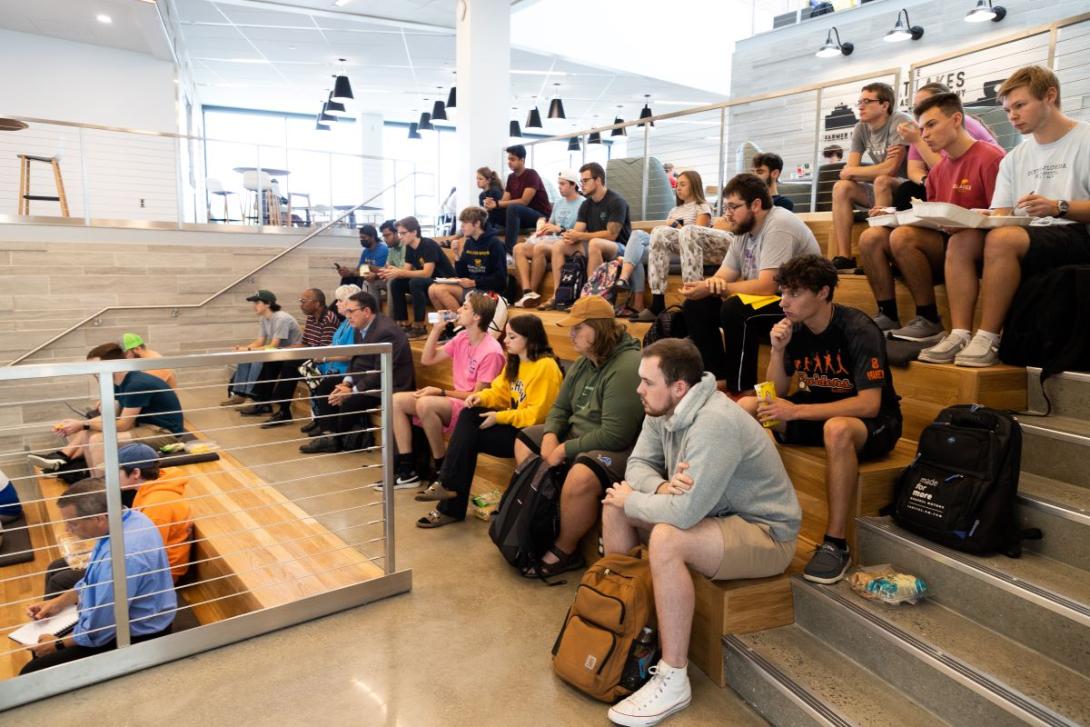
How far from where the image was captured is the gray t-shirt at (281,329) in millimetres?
8102

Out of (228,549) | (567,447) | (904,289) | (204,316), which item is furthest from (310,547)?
(204,316)

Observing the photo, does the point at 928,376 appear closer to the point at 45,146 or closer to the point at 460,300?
the point at 460,300

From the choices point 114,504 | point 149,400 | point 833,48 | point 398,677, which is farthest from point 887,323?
point 833,48

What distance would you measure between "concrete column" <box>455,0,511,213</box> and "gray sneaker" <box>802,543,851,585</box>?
271 inches

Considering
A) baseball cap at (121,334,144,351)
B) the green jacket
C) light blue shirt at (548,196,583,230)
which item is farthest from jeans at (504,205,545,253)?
the green jacket

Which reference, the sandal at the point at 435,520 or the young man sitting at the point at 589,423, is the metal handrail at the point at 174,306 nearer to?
the sandal at the point at 435,520

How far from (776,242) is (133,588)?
10.8 ft

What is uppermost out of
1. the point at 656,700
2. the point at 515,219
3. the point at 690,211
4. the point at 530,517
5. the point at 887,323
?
the point at 515,219

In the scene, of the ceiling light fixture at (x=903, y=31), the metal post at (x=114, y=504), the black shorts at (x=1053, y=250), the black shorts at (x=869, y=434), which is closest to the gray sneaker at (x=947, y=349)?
the black shorts at (x=1053, y=250)

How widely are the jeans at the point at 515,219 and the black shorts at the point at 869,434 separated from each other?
16.5ft

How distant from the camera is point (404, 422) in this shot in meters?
4.83

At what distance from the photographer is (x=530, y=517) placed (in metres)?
3.28

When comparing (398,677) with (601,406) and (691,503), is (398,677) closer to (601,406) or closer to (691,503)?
Answer: (691,503)

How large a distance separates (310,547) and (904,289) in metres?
3.49
